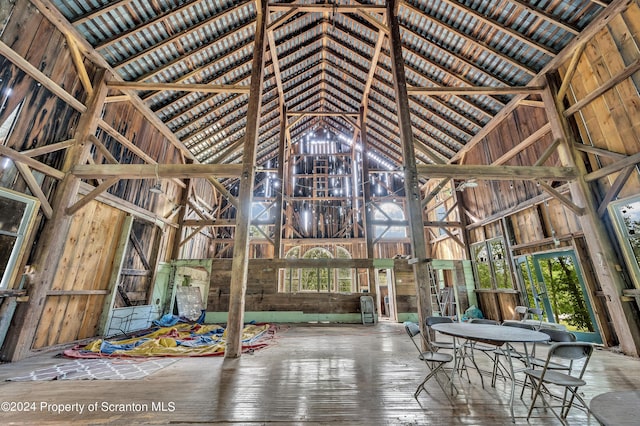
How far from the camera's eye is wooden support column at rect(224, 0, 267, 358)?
4.50 meters

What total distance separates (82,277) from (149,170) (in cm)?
326

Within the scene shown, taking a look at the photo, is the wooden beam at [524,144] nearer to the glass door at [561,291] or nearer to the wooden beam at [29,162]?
the glass door at [561,291]

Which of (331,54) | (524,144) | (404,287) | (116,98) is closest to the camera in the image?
(116,98)

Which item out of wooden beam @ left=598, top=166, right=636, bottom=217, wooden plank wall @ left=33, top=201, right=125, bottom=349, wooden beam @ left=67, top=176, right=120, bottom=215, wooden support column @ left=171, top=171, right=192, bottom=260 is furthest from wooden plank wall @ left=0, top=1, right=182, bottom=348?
wooden beam @ left=598, top=166, right=636, bottom=217

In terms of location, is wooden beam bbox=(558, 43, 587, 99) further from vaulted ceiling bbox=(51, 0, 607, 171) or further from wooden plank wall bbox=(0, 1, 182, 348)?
wooden plank wall bbox=(0, 1, 182, 348)

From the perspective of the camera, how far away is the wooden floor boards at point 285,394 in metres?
2.39

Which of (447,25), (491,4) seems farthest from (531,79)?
(447,25)

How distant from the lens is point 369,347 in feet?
17.3

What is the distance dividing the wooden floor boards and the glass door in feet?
5.02

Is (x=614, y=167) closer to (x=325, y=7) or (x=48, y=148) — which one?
(x=325, y=7)

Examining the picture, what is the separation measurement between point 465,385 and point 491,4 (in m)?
7.76

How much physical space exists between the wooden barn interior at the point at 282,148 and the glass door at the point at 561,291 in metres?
0.04

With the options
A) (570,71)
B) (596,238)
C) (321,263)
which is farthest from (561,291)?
(321,263)

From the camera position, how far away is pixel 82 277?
230 inches
